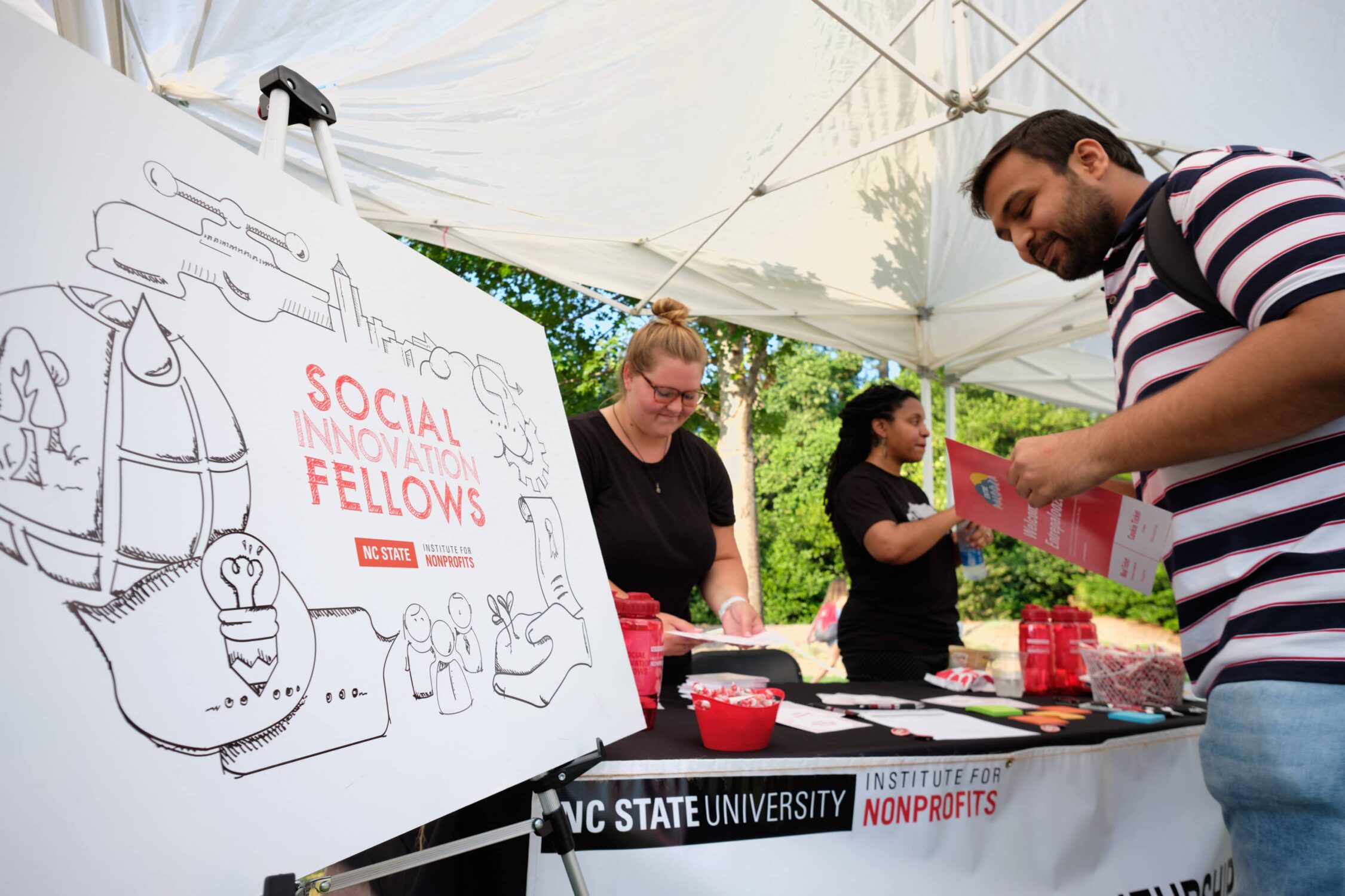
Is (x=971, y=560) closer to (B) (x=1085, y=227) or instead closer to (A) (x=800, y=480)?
(B) (x=1085, y=227)

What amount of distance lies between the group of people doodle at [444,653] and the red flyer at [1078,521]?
2.84 feet

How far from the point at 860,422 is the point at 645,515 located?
3.53 ft

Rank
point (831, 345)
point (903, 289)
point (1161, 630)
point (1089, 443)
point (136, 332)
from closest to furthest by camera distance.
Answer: point (136, 332) < point (1089, 443) < point (903, 289) < point (831, 345) < point (1161, 630)

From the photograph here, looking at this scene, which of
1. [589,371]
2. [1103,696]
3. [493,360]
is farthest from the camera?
[589,371]

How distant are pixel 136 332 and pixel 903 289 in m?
4.07

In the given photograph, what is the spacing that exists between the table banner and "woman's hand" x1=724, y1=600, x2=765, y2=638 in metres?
0.54

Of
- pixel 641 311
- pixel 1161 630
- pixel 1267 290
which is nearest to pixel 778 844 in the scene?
pixel 1267 290

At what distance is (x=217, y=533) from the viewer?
70cm

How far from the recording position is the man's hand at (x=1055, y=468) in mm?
1125

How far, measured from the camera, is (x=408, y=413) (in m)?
1.00

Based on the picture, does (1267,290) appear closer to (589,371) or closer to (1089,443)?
(1089,443)

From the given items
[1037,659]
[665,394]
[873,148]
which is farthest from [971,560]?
[873,148]

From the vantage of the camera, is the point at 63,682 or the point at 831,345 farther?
the point at 831,345

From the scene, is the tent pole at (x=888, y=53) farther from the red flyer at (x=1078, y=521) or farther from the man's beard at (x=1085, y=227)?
the red flyer at (x=1078, y=521)
